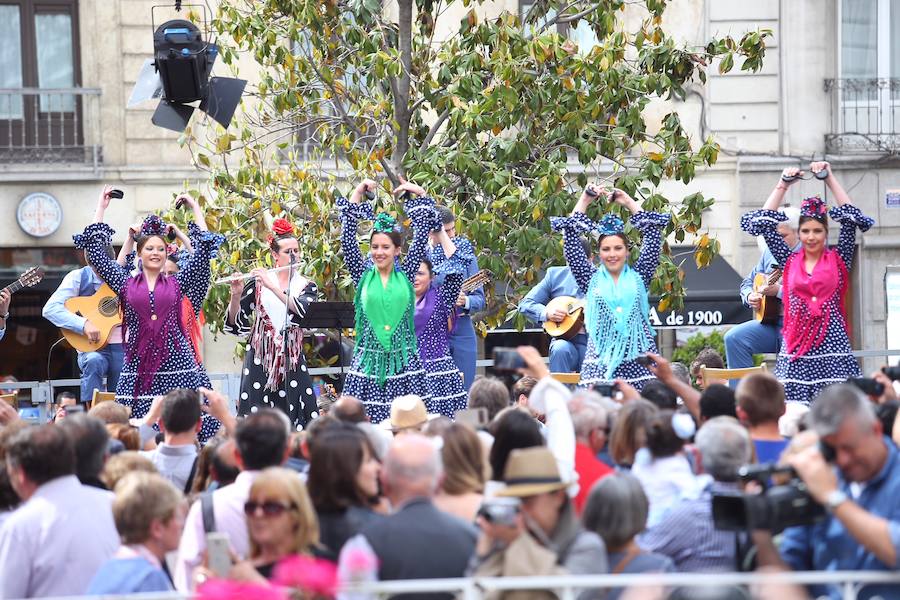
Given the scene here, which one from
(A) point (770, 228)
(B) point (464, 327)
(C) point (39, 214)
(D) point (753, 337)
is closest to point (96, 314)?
(B) point (464, 327)

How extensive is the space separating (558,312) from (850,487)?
5.56m

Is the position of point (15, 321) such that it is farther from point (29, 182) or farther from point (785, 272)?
point (785, 272)

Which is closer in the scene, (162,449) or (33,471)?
(33,471)

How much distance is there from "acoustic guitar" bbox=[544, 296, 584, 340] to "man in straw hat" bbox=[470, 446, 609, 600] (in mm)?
5412

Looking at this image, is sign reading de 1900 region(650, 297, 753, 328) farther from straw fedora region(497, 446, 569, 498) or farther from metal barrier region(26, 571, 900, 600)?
metal barrier region(26, 571, 900, 600)

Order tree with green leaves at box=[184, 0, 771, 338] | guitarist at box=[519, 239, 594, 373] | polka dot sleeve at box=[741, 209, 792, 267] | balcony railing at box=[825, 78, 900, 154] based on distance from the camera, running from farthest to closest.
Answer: balcony railing at box=[825, 78, 900, 154]
tree with green leaves at box=[184, 0, 771, 338]
guitarist at box=[519, 239, 594, 373]
polka dot sleeve at box=[741, 209, 792, 267]

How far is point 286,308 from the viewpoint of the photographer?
966 centimetres

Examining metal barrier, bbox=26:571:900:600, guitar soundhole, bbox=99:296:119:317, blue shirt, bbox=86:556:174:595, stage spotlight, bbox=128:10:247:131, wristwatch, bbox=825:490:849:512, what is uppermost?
stage spotlight, bbox=128:10:247:131

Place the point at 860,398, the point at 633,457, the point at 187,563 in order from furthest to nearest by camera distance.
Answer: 1. the point at 633,457
2. the point at 187,563
3. the point at 860,398

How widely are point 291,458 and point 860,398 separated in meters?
2.63

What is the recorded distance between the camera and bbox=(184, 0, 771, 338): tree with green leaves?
11195mm

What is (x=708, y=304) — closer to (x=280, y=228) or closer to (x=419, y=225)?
(x=280, y=228)

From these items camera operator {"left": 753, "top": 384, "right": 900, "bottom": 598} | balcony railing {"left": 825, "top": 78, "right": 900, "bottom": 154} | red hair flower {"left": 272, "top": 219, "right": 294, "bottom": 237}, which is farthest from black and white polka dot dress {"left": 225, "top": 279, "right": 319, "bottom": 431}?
balcony railing {"left": 825, "top": 78, "right": 900, "bottom": 154}

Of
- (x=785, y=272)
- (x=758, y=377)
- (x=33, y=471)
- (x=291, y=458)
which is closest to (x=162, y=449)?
(x=291, y=458)
